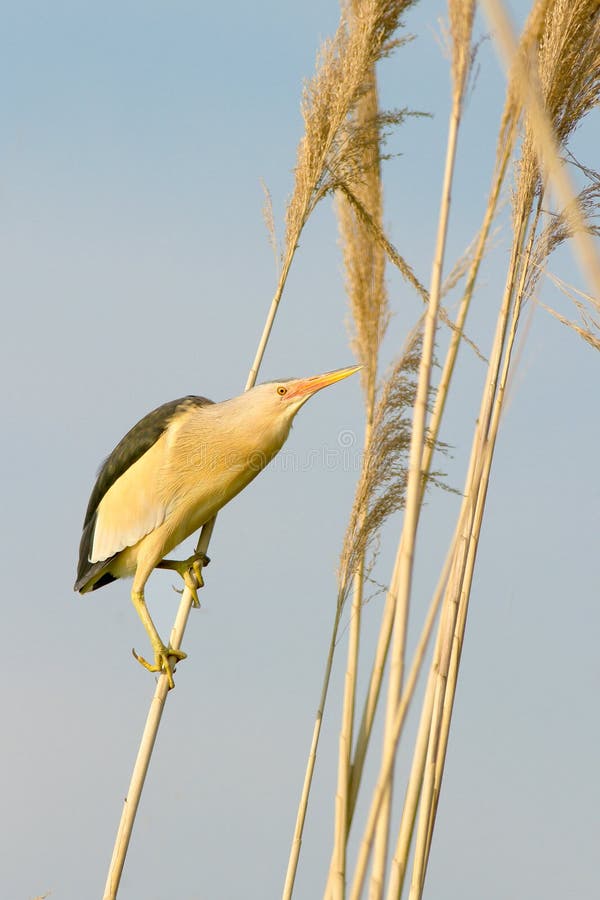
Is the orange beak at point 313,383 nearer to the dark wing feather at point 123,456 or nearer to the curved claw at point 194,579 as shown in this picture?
the dark wing feather at point 123,456

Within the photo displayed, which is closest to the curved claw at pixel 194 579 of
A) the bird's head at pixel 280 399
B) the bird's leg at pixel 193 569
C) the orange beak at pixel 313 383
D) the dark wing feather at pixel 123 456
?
the bird's leg at pixel 193 569

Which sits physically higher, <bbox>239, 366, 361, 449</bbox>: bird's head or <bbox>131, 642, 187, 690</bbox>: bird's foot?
<bbox>239, 366, 361, 449</bbox>: bird's head

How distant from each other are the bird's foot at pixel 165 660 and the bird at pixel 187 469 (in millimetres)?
28

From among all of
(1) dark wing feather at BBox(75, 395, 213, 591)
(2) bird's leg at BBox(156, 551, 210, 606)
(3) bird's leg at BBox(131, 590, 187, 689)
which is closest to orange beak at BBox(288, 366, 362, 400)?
(1) dark wing feather at BBox(75, 395, 213, 591)

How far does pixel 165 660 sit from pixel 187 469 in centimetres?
64

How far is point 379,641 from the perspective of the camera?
261cm

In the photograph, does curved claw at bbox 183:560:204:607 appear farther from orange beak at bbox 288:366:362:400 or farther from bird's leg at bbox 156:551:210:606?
orange beak at bbox 288:366:362:400

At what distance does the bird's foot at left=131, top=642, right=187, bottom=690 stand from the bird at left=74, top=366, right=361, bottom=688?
0.03 metres

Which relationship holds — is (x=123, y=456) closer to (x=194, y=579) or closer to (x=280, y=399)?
(x=194, y=579)

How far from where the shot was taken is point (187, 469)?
10.6 feet

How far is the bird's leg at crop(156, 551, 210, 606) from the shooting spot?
125 inches

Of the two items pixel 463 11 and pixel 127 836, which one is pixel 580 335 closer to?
pixel 463 11

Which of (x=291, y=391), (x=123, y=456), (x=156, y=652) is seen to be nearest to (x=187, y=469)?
(x=123, y=456)

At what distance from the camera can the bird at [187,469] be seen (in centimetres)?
317
